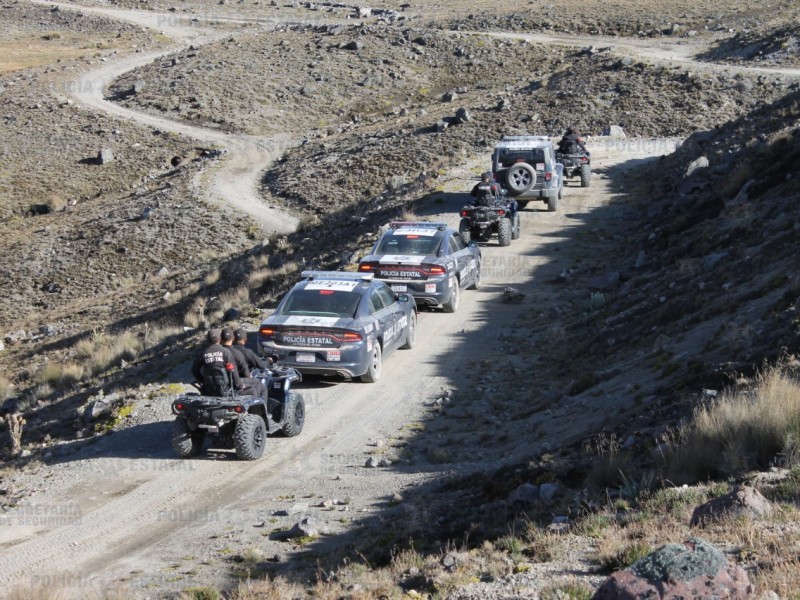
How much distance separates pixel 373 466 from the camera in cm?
1263

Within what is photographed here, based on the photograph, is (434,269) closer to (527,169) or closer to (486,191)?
(486,191)

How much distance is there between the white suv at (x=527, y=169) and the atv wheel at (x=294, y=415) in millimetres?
15809

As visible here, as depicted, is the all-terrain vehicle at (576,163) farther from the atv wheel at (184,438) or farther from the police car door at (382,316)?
the atv wheel at (184,438)

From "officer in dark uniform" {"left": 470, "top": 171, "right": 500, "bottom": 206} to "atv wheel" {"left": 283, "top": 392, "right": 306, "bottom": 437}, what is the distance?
41.5 ft

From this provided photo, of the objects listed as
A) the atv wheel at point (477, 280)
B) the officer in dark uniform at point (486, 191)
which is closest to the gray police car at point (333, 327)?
the atv wheel at point (477, 280)

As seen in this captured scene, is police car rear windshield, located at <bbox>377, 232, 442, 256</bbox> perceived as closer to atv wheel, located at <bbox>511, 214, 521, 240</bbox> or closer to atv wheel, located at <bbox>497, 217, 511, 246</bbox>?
atv wheel, located at <bbox>497, 217, 511, 246</bbox>

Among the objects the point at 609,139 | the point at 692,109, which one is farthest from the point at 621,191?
the point at 692,109

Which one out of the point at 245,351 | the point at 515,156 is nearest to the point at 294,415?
the point at 245,351

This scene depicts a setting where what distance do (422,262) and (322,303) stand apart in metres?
4.22

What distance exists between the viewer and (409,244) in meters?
20.3

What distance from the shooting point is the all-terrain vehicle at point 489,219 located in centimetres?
2562

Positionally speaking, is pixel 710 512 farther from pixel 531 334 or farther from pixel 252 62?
pixel 252 62

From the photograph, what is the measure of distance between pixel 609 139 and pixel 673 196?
1426cm

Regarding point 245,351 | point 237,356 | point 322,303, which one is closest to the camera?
point 237,356
